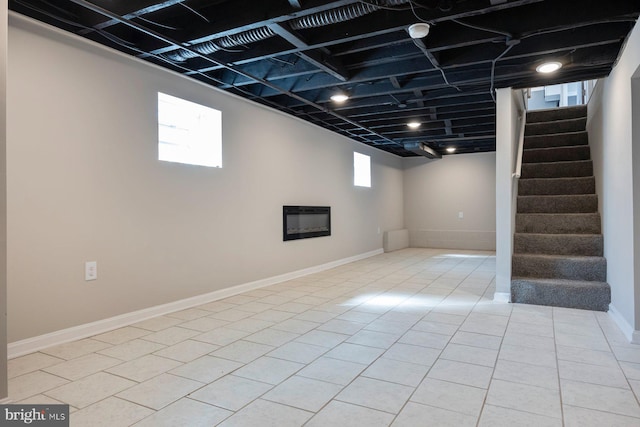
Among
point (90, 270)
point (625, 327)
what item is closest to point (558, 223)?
point (625, 327)

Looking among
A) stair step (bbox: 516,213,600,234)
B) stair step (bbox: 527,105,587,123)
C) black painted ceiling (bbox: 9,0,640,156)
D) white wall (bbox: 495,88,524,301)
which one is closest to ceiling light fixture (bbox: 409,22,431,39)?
black painted ceiling (bbox: 9,0,640,156)

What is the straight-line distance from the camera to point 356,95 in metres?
4.42

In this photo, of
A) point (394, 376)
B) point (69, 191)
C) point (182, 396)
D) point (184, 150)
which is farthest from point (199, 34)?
point (394, 376)

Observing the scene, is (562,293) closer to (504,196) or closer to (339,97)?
(504,196)

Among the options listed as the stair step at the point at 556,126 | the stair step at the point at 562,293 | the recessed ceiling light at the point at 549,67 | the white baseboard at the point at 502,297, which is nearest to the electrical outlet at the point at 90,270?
the white baseboard at the point at 502,297

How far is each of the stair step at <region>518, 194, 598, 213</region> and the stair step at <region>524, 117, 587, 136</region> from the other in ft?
4.52

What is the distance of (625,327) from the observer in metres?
2.90

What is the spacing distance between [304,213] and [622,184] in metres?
3.66

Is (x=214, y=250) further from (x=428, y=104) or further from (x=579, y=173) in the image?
(x=579, y=173)

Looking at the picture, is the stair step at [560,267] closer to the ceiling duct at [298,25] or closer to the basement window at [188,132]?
the ceiling duct at [298,25]

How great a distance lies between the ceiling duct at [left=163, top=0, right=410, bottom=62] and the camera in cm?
247

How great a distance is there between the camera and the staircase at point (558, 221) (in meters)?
3.79

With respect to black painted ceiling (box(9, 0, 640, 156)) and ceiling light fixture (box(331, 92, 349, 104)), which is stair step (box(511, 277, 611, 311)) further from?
ceiling light fixture (box(331, 92, 349, 104))

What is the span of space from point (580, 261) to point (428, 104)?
246 cm
